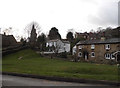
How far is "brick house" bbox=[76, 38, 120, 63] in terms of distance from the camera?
4870cm

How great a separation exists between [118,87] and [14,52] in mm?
51146

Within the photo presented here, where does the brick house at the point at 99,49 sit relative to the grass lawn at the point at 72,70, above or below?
above

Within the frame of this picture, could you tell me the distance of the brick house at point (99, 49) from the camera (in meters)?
48.7

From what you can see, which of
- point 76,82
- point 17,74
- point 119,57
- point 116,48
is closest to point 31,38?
point 116,48

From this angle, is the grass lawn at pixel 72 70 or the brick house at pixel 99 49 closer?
the grass lawn at pixel 72 70

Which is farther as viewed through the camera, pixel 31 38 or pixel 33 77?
pixel 31 38

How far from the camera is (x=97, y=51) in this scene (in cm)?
5306

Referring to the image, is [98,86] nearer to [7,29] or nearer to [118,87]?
[118,87]

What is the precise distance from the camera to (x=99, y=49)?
173 ft

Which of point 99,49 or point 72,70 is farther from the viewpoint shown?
point 99,49

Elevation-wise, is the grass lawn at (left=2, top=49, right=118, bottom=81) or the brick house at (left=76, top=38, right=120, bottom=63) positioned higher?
the brick house at (left=76, top=38, right=120, bottom=63)

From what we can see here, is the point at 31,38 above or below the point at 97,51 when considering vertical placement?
above

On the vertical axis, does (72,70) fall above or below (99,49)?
below

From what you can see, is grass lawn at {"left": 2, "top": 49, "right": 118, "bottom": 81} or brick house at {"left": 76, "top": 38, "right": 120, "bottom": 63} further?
brick house at {"left": 76, "top": 38, "right": 120, "bottom": 63}
